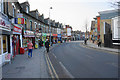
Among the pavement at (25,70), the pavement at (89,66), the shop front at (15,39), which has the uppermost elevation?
the shop front at (15,39)

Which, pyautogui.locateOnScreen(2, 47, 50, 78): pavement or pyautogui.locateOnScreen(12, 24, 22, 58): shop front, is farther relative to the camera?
pyautogui.locateOnScreen(12, 24, 22, 58): shop front

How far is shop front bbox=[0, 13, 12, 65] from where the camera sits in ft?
29.4

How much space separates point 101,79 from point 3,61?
756 centimetres

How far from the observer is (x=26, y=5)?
72.0 feet

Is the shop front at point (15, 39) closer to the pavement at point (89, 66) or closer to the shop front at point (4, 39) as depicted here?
the shop front at point (4, 39)

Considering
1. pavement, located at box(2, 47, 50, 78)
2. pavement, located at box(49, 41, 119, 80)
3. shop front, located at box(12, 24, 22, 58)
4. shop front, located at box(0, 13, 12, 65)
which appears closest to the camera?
pavement, located at box(49, 41, 119, 80)

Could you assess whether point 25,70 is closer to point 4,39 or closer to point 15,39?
point 4,39

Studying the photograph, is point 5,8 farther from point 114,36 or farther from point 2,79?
point 114,36

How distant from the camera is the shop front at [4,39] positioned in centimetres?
897

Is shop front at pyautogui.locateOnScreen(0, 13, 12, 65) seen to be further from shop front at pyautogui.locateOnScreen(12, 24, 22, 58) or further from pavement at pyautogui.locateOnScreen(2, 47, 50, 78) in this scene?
shop front at pyautogui.locateOnScreen(12, 24, 22, 58)

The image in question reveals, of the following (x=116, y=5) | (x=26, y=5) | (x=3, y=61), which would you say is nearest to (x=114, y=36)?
(x=116, y=5)

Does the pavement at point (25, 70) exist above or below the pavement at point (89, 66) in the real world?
below

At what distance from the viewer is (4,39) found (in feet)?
34.5

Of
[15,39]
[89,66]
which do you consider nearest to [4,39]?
[15,39]
